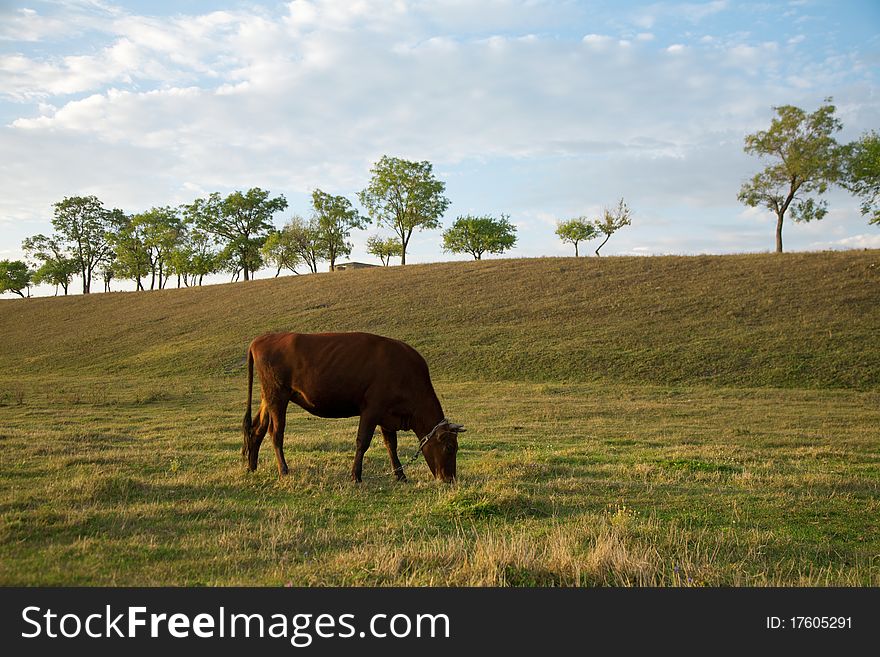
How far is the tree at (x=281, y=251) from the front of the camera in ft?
237

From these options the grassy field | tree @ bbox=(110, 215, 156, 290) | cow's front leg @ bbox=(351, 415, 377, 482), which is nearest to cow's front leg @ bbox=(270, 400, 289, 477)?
the grassy field

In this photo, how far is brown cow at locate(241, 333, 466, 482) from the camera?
9.59 meters

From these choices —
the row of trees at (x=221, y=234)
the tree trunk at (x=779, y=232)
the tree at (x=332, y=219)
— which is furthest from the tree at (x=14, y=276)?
the tree trunk at (x=779, y=232)

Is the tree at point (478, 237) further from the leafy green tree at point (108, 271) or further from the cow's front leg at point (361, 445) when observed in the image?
the cow's front leg at point (361, 445)

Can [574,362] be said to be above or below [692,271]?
below

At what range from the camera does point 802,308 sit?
36.4 meters

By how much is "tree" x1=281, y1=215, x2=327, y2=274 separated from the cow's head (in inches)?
2774

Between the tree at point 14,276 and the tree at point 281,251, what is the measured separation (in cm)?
3303

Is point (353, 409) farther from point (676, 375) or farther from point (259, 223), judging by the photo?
point (259, 223)

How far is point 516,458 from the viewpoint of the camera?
11.6m

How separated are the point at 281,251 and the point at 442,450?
229 feet

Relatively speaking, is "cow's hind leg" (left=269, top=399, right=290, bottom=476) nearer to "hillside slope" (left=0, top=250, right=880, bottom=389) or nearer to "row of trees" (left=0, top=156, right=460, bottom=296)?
"hillside slope" (left=0, top=250, right=880, bottom=389)
